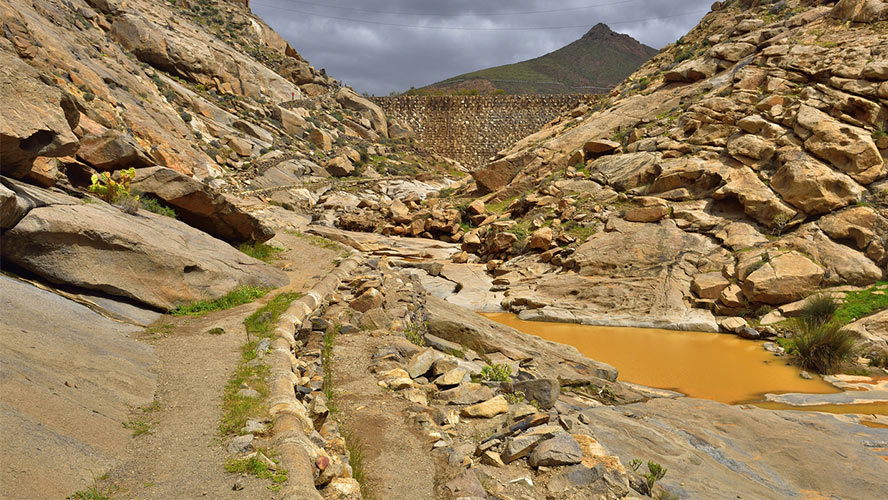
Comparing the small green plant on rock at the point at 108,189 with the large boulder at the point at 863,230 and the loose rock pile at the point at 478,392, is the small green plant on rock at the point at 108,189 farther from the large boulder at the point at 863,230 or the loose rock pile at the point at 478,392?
the large boulder at the point at 863,230

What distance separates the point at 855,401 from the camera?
8164 millimetres

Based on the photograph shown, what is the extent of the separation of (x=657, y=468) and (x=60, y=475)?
438 cm

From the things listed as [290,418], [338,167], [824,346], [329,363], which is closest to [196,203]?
[329,363]

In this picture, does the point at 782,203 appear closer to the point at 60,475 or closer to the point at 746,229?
the point at 746,229

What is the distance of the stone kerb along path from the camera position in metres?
3.17

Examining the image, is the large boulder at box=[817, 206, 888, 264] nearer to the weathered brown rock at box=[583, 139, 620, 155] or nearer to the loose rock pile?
the weathered brown rock at box=[583, 139, 620, 155]

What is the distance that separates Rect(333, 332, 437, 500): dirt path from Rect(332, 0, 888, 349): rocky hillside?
25.8 ft

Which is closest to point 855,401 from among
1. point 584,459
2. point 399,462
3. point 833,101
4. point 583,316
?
point 583,316

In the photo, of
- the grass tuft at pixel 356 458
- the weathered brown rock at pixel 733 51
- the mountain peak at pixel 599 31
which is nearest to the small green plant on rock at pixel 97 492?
the grass tuft at pixel 356 458

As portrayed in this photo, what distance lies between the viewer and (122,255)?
22.1 feet

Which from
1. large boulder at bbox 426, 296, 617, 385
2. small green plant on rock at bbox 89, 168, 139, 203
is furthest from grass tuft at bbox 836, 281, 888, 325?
small green plant on rock at bbox 89, 168, 139, 203

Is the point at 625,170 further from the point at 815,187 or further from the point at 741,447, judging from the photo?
the point at 741,447

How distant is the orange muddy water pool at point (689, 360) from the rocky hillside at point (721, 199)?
611 mm

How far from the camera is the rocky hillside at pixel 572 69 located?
10519 centimetres
